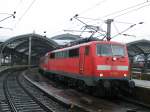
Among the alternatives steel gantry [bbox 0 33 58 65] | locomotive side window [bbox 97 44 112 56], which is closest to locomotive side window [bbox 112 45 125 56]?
locomotive side window [bbox 97 44 112 56]

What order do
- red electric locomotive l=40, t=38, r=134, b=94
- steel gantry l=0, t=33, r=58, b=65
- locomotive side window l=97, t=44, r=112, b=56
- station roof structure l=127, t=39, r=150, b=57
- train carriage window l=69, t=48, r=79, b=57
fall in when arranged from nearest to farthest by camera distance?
red electric locomotive l=40, t=38, r=134, b=94 < locomotive side window l=97, t=44, r=112, b=56 < train carriage window l=69, t=48, r=79, b=57 < station roof structure l=127, t=39, r=150, b=57 < steel gantry l=0, t=33, r=58, b=65

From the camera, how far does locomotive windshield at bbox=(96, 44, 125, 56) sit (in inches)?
740

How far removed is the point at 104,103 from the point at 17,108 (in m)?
4.26

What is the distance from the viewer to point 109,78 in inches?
717

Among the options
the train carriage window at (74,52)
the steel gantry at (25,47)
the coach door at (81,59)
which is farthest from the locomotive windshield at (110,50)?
the steel gantry at (25,47)

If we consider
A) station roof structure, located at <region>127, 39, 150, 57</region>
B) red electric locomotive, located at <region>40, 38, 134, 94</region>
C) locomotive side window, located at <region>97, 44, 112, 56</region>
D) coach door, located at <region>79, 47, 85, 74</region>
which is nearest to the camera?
red electric locomotive, located at <region>40, 38, 134, 94</region>

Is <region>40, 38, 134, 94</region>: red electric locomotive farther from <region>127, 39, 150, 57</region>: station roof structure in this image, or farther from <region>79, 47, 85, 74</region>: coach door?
<region>127, 39, 150, 57</region>: station roof structure

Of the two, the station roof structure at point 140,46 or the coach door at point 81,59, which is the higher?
the station roof structure at point 140,46

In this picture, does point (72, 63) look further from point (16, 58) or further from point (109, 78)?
point (16, 58)

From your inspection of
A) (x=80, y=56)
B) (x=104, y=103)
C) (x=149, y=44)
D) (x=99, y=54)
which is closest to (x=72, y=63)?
(x=80, y=56)

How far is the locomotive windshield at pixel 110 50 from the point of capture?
61.7 feet

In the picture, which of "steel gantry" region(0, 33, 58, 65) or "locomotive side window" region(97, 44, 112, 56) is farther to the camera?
"steel gantry" region(0, 33, 58, 65)

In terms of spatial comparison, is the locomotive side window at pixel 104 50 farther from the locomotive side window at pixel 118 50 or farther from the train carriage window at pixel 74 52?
the train carriage window at pixel 74 52

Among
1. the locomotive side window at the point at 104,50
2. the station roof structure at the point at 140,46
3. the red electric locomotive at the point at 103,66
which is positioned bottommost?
the red electric locomotive at the point at 103,66
